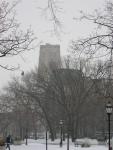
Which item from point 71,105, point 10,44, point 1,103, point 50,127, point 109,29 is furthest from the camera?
point 1,103

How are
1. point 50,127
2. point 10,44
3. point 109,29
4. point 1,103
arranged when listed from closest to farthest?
point 10,44 → point 109,29 → point 50,127 → point 1,103

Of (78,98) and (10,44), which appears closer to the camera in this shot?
(10,44)

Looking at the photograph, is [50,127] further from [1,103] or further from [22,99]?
[1,103]

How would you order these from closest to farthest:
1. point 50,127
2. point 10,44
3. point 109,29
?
point 10,44 < point 109,29 < point 50,127

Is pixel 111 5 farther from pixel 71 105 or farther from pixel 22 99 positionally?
pixel 22 99

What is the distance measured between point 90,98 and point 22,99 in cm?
1373

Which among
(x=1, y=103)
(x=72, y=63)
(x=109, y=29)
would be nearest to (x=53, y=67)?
(x=72, y=63)

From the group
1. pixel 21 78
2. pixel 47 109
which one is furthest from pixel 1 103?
pixel 47 109

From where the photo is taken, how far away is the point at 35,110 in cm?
7581

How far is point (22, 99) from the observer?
76938 millimetres

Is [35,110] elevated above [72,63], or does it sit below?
below

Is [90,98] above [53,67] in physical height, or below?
below

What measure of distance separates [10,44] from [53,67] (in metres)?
52.1

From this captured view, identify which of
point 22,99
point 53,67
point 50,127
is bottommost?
point 50,127
